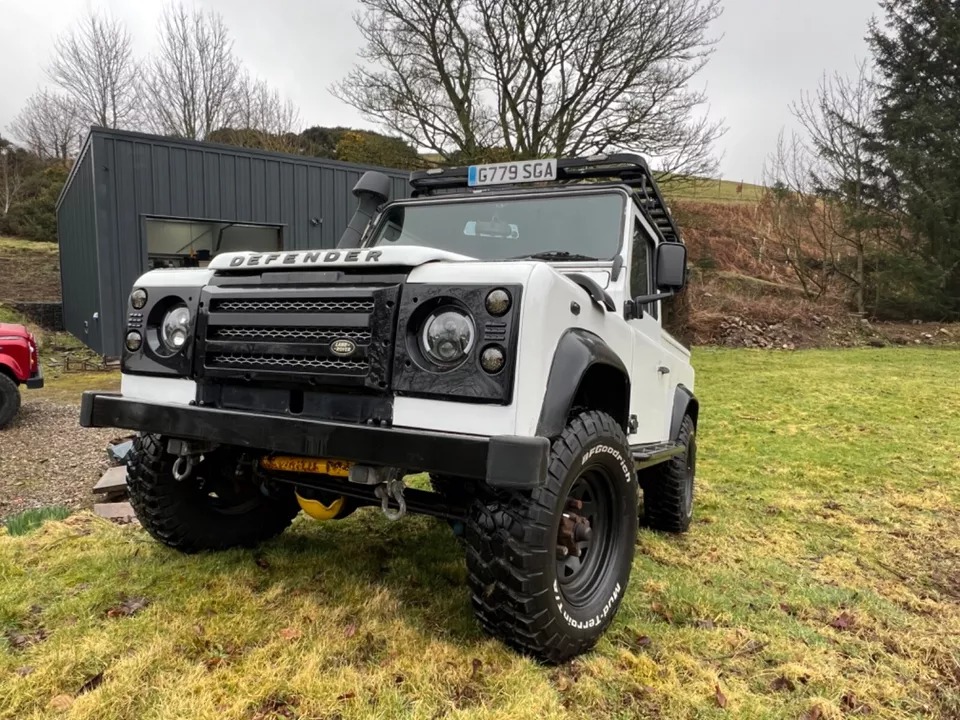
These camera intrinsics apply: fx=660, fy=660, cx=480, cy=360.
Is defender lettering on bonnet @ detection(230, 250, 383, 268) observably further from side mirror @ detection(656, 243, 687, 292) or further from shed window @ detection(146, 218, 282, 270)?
shed window @ detection(146, 218, 282, 270)

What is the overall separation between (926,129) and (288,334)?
25.3 meters

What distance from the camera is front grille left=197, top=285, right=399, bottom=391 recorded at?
224 centimetres

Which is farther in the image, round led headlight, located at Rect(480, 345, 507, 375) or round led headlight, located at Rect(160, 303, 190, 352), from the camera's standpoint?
round led headlight, located at Rect(160, 303, 190, 352)

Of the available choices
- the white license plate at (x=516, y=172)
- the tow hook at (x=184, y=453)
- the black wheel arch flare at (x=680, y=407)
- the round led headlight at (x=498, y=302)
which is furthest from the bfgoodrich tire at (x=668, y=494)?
the tow hook at (x=184, y=453)

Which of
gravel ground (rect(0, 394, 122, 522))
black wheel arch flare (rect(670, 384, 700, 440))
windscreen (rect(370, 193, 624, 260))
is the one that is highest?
windscreen (rect(370, 193, 624, 260))

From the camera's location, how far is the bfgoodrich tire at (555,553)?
7.10 ft

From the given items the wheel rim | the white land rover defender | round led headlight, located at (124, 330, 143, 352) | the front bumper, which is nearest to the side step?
the white land rover defender

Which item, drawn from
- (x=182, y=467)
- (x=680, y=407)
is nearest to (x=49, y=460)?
(x=182, y=467)

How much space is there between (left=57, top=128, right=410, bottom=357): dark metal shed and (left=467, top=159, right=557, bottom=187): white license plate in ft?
30.1

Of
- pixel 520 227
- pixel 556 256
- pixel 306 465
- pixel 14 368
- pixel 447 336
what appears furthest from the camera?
A: pixel 14 368

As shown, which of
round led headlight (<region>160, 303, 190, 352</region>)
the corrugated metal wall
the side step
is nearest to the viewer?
round led headlight (<region>160, 303, 190, 352</region>)

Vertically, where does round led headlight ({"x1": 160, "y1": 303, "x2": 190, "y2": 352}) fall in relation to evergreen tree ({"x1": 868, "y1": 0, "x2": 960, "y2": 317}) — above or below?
below

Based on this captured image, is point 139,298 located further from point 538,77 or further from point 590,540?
point 538,77

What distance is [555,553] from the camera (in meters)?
2.24
